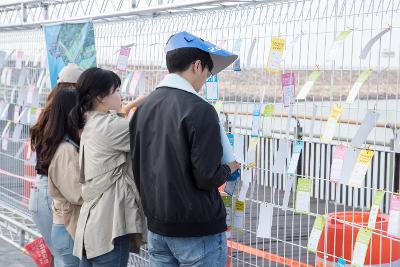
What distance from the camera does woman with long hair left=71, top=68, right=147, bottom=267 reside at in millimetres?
3832

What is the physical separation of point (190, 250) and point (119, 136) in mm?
842

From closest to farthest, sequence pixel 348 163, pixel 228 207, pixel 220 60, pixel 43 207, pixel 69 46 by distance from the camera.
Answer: pixel 348 163, pixel 220 60, pixel 228 207, pixel 43 207, pixel 69 46

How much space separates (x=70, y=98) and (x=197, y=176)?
1.40m

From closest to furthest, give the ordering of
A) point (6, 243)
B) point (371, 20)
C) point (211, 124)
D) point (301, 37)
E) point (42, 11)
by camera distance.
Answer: point (211, 124) → point (371, 20) → point (301, 37) → point (42, 11) → point (6, 243)

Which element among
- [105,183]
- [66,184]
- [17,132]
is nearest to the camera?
[105,183]

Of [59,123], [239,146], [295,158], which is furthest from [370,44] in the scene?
[59,123]

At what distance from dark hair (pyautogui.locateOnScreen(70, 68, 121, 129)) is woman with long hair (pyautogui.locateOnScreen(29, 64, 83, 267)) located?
44 cm

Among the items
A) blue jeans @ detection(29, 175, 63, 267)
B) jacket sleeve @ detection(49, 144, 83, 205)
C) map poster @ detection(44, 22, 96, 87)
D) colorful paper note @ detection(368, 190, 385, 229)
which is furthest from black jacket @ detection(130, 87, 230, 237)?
map poster @ detection(44, 22, 96, 87)

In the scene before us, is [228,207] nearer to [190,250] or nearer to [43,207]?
[190,250]

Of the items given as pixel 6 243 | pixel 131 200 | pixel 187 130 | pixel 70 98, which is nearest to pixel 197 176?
pixel 187 130

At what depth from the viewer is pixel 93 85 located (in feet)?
12.8

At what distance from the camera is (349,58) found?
346cm

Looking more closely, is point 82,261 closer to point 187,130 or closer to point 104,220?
point 104,220

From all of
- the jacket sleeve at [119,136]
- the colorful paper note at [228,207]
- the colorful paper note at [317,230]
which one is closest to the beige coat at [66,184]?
the jacket sleeve at [119,136]
